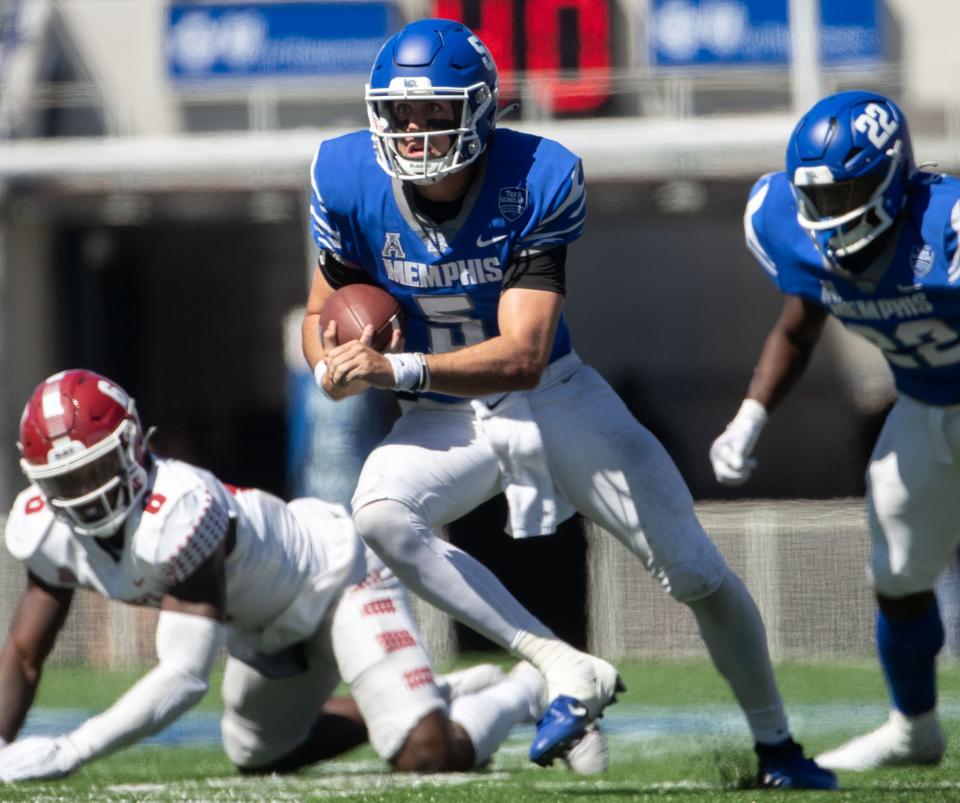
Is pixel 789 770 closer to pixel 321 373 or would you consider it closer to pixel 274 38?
pixel 321 373

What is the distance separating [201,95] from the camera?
1397 cm

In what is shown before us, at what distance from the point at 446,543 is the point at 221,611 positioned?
803 millimetres

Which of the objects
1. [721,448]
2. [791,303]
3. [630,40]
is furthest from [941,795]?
[630,40]

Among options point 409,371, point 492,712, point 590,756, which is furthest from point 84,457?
point 590,756

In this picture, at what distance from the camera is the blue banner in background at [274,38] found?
13648 mm

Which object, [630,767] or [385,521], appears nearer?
[385,521]

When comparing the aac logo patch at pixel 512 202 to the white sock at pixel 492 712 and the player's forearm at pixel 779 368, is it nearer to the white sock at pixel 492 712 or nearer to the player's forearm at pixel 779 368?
the player's forearm at pixel 779 368

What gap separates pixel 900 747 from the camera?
4.81m

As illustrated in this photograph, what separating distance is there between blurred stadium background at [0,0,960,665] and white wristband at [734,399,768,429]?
7130 millimetres

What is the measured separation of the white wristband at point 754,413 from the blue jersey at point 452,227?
786mm

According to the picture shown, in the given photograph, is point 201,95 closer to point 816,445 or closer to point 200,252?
point 200,252

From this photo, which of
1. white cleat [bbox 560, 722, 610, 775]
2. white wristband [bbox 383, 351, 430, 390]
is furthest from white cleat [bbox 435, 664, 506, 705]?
white wristband [bbox 383, 351, 430, 390]

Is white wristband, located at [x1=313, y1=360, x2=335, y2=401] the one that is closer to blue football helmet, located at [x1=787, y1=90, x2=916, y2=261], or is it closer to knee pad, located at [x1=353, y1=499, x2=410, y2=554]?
knee pad, located at [x1=353, y1=499, x2=410, y2=554]

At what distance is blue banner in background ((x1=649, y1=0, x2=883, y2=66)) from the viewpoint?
13555 millimetres
